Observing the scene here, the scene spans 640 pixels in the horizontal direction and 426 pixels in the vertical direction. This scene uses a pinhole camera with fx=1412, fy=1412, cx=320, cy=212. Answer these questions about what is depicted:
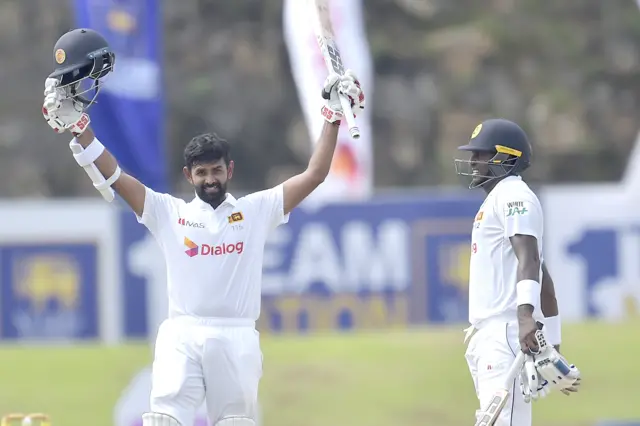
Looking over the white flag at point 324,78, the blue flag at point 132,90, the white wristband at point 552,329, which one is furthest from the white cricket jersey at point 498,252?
the white flag at point 324,78

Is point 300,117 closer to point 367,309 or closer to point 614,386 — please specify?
point 367,309

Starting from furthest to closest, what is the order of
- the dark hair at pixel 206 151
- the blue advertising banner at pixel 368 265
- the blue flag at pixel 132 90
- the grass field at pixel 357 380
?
the blue advertising banner at pixel 368 265, the blue flag at pixel 132 90, the grass field at pixel 357 380, the dark hair at pixel 206 151

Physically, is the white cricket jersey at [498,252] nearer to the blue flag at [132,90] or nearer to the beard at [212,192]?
the beard at [212,192]

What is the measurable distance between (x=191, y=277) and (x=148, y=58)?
6.78 m

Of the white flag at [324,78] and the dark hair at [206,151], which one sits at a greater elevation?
the white flag at [324,78]

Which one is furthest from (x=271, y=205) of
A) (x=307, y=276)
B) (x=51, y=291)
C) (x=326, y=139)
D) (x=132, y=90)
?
(x=51, y=291)

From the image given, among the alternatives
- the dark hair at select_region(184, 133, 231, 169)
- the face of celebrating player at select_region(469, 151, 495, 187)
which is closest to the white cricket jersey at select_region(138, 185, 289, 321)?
the dark hair at select_region(184, 133, 231, 169)

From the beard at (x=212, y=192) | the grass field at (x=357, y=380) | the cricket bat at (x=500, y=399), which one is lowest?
the grass field at (x=357, y=380)

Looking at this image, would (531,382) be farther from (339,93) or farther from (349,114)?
(339,93)

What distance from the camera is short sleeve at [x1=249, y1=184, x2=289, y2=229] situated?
6688 millimetres

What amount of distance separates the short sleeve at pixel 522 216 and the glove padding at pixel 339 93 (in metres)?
0.84

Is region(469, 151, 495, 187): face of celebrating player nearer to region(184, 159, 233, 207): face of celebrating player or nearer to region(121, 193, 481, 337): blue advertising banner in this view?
region(184, 159, 233, 207): face of celebrating player

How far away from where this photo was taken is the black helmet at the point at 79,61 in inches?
251

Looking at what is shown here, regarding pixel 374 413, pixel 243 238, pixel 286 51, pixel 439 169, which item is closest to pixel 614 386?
pixel 374 413
